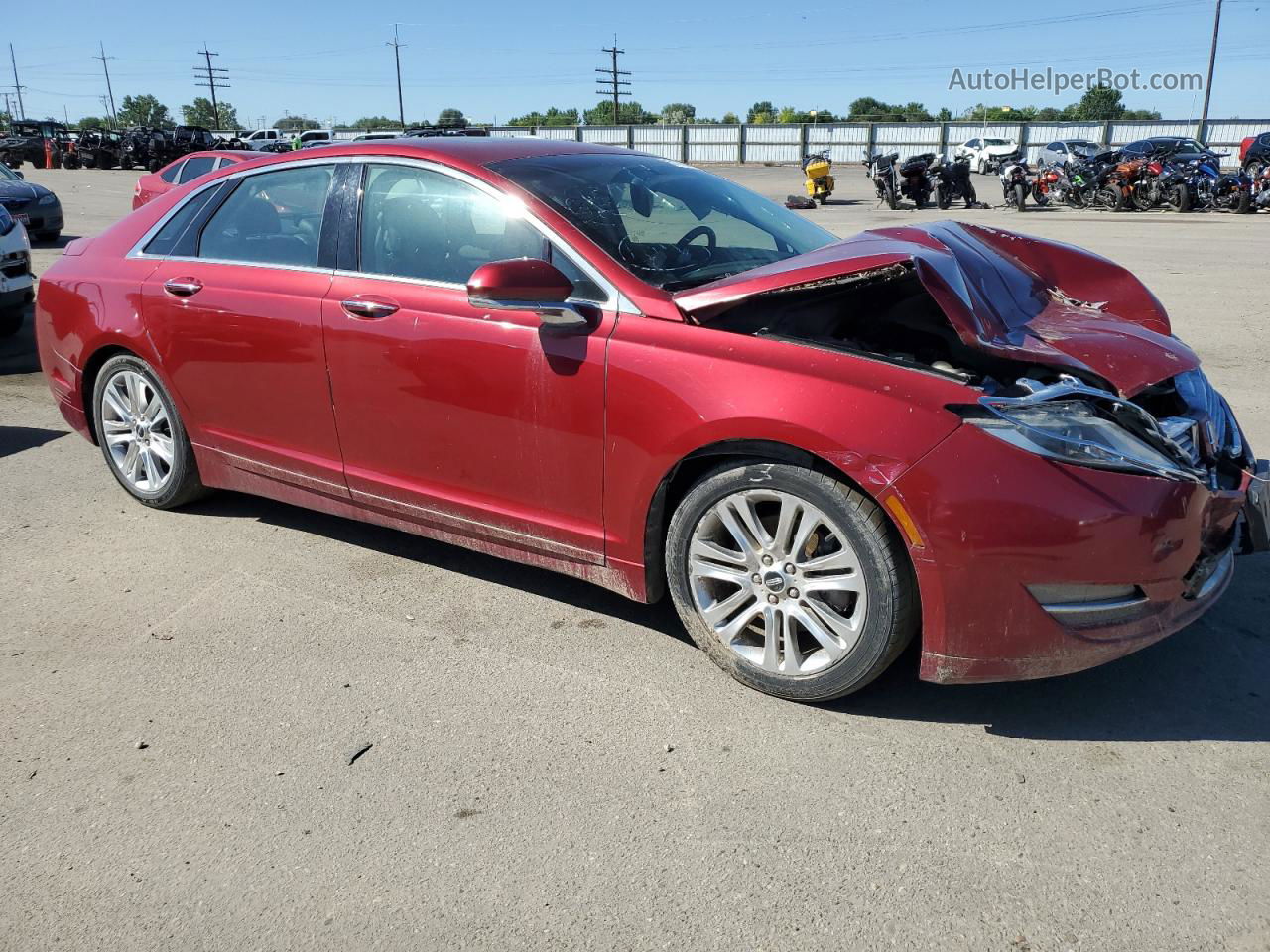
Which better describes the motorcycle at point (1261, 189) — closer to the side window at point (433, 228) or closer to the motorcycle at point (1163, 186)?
the motorcycle at point (1163, 186)

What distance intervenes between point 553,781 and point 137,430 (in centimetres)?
310

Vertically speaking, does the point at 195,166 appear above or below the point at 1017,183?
above

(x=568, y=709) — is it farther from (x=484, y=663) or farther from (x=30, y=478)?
(x=30, y=478)

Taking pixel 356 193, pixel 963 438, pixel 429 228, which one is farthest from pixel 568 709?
pixel 356 193

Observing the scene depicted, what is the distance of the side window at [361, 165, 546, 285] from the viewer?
356cm

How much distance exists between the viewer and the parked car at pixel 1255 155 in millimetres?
22797

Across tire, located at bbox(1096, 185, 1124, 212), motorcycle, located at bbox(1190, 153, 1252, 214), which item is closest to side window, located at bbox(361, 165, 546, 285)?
motorcycle, located at bbox(1190, 153, 1252, 214)

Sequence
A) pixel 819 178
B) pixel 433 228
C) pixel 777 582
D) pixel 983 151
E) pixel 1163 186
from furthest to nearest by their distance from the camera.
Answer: pixel 983 151 < pixel 819 178 < pixel 1163 186 < pixel 433 228 < pixel 777 582

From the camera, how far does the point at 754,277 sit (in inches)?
125

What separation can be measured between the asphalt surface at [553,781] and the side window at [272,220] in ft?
4.35

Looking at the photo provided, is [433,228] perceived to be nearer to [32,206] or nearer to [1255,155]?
[32,206]

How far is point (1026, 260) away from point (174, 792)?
3.77 metres

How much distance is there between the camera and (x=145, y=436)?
4816 mm

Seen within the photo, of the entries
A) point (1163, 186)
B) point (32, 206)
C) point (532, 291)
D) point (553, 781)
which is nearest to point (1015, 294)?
point (532, 291)
